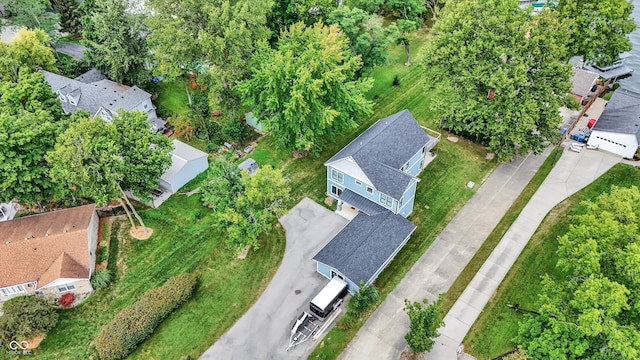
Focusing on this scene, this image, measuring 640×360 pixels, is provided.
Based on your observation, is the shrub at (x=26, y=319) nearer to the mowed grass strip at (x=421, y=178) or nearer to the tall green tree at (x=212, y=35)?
the mowed grass strip at (x=421, y=178)

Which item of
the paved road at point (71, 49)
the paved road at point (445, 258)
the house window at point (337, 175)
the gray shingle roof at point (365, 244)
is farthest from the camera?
the paved road at point (71, 49)

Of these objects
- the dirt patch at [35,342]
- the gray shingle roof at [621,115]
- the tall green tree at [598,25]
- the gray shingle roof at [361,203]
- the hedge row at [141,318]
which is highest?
the tall green tree at [598,25]

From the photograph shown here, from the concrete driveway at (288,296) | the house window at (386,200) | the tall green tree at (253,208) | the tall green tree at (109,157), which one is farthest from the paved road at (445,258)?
the tall green tree at (109,157)

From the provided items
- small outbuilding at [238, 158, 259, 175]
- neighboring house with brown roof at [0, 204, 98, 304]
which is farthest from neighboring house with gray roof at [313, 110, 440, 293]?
neighboring house with brown roof at [0, 204, 98, 304]

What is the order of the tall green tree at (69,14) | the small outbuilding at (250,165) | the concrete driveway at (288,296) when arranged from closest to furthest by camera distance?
the concrete driveway at (288,296), the small outbuilding at (250,165), the tall green tree at (69,14)

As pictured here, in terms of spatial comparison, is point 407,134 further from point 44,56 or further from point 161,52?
point 44,56

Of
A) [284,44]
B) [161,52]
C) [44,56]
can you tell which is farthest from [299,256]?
[44,56]

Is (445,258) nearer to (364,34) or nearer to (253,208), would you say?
(253,208)

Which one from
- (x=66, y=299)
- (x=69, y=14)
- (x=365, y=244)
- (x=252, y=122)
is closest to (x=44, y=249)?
(x=66, y=299)
